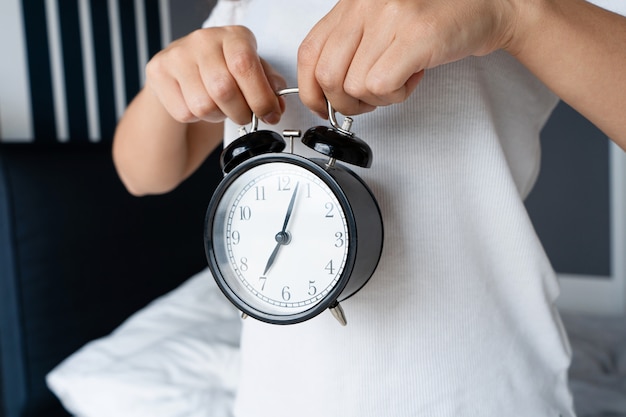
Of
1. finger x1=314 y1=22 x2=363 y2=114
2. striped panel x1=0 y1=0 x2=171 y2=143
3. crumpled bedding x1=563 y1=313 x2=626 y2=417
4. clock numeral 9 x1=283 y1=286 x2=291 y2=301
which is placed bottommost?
crumpled bedding x1=563 y1=313 x2=626 y2=417

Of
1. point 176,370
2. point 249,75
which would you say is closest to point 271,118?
point 249,75

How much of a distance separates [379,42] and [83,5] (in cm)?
174

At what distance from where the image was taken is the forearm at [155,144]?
751 mm

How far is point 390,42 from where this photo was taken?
0.43 m

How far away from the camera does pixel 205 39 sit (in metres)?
0.55

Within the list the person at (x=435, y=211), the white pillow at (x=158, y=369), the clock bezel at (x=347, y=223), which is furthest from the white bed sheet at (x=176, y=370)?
the clock bezel at (x=347, y=223)

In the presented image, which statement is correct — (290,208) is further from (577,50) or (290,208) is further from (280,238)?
(577,50)

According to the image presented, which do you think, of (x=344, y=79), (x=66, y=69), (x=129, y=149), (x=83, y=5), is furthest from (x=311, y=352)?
(x=83, y=5)

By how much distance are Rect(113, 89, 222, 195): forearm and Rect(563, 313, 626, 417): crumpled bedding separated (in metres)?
1.09

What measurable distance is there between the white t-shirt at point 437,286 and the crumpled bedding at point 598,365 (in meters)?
0.93

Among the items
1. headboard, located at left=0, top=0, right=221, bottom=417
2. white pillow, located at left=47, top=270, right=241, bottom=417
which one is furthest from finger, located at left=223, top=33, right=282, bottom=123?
headboard, located at left=0, top=0, right=221, bottom=417

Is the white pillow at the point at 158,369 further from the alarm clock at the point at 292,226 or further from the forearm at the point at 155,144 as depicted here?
the alarm clock at the point at 292,226

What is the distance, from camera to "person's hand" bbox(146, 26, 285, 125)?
0.52m

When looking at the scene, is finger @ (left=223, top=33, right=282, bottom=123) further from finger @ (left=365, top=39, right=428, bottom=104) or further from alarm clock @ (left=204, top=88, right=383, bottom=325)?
finger @ (left=365, top=39, right=428, bottom=104)
